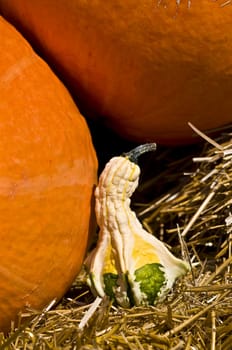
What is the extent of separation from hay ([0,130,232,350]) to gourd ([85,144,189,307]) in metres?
0.04

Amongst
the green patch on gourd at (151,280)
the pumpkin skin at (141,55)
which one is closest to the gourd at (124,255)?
the green patch on gourd at (151,280)

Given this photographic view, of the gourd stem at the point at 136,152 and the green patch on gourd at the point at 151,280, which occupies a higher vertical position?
the gourd stem at the point at 136,152

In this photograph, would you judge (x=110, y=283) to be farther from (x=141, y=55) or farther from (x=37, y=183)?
(x=141, y=55)

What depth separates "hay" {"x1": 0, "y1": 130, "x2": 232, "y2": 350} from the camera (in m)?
1.63

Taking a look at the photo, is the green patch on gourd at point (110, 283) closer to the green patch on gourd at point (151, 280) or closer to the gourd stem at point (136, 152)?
the green patch on gourd at point (151, 280)

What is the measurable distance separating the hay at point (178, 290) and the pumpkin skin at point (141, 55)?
0.13m

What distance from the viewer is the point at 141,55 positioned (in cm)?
182

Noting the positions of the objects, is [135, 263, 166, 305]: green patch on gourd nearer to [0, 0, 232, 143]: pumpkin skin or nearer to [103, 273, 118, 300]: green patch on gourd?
[103, 273, 118, 300]: green patch on gourd

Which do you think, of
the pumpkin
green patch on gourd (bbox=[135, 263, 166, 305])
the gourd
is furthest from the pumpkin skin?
green patch on gourd (bbox=[135, 263, 166, 305])

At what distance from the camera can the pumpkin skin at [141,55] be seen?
69.8 inches

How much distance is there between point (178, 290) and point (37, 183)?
0.42m

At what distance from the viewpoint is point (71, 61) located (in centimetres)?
189

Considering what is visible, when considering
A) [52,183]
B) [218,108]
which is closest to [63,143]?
[52,183]

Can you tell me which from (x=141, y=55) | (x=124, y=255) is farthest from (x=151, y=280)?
(x=141, y=55)
